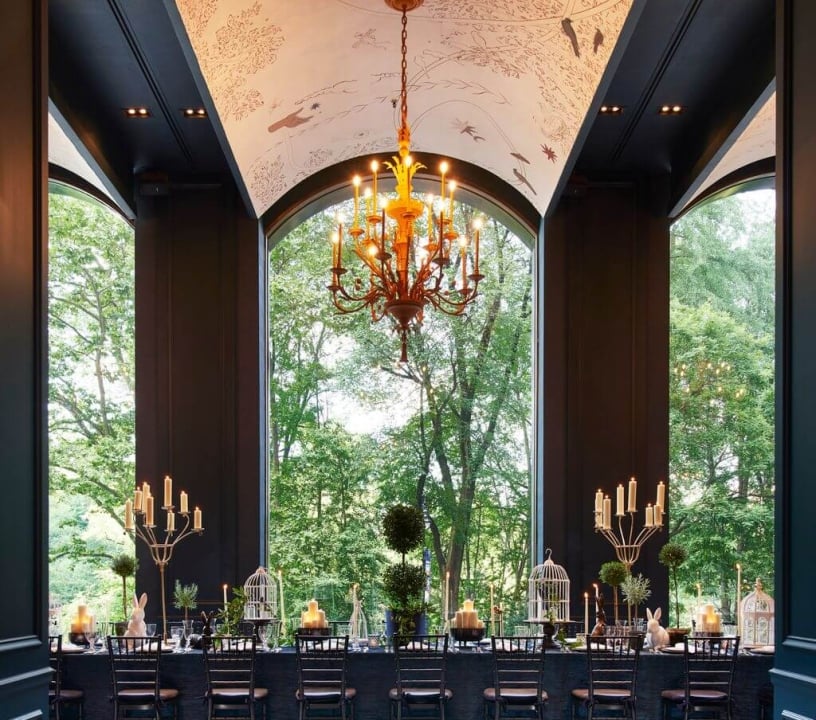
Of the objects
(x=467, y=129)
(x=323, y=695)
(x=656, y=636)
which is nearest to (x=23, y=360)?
(x=323, y=695)

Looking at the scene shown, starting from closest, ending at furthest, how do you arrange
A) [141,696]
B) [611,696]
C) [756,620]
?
[611,696] → [141,696] → [756,620]

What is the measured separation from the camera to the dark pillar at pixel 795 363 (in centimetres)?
386

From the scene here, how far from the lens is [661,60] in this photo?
7.22m

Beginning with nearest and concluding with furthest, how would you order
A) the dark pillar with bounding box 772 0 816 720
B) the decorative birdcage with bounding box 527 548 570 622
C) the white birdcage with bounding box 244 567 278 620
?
the dark pillar with bounding box 772 0 816 720, the white birdcage with bounding box 244 567 278 620, the decorative birdcage with bounding box 527 548 570 622

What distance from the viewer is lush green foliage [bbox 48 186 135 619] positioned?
16.0 m

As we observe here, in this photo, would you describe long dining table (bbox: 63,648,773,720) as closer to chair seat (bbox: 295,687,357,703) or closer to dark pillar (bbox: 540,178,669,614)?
chair seat (bbox: 295,687,357,703)

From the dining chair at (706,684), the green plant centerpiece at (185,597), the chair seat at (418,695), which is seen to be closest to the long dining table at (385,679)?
the dining chair at (706,684)

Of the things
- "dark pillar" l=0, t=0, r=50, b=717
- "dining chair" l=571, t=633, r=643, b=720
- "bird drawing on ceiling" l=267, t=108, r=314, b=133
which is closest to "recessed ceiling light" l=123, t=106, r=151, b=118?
"bird drawing on ceiling" l=267, t=108, r=314, b=133

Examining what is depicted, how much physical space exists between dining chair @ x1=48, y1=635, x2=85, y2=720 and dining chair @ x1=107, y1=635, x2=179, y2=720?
0.32m

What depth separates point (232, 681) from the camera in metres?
7.08

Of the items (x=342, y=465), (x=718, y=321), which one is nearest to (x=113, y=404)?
(x=342, y=465)

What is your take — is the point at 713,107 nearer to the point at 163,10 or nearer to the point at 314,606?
the point at 163,10

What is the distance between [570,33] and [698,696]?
15.7ft

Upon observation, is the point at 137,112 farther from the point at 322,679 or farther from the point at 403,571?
the point at 322,679
